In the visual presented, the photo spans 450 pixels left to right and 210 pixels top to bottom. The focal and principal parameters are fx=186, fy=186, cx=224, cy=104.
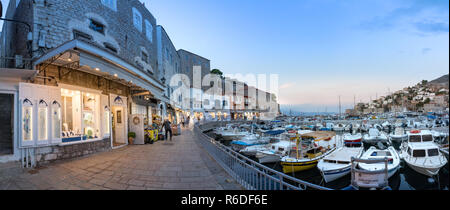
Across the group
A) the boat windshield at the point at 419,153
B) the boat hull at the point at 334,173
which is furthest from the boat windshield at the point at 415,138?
the boat hull at the point at 334,173

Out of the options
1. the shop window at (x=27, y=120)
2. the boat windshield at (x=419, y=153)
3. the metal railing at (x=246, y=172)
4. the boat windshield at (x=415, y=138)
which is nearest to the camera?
the metal railing at (x=246, y=172)

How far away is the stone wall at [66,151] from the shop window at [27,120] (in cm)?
55

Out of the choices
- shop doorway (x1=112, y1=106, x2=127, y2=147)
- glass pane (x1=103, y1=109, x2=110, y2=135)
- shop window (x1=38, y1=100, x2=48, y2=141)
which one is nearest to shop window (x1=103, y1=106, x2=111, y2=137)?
glass pane (x1=103, y1=109, x2=110, y2=135)

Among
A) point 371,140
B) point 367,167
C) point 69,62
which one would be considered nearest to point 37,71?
point 69,62

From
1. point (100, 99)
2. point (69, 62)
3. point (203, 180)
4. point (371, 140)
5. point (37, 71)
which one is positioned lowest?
point (371, 140)

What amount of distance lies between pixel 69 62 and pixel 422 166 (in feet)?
59.6

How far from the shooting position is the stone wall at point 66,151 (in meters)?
6.57

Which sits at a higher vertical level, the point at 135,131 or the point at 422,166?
the point at 135,131

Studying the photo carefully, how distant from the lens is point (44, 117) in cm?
678

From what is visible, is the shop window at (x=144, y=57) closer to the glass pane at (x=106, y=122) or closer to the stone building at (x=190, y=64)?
the glass pane at (x=106, y=122)

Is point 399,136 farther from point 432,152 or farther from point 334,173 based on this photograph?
point 334,173

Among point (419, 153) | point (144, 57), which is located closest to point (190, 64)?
point (144, 57)

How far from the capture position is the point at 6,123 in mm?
6543
